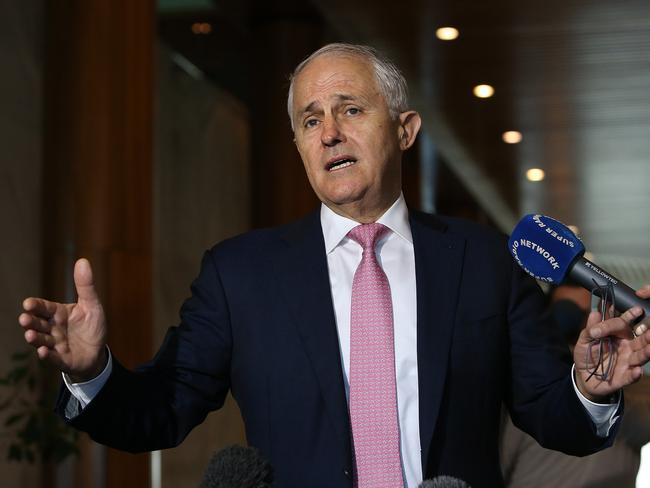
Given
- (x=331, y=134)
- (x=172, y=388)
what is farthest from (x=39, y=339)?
(x=331, y=134)

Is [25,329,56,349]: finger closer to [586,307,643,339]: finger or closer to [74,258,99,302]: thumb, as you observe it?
[74,258,99,302]: thumb

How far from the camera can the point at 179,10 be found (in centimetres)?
968

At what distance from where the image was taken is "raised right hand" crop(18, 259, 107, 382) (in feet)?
5.90

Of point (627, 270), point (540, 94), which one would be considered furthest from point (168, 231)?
point (627, 270)

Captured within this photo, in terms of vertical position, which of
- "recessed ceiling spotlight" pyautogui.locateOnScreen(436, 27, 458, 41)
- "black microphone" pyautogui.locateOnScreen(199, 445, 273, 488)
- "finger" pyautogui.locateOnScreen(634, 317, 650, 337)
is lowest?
"black microphone" pyautogui.locateOnScreen(199, 445, 273, 488)

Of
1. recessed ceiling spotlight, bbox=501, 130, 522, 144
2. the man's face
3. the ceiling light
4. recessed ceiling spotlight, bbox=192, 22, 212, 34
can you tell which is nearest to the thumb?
the man's face

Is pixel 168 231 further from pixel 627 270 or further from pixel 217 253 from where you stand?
pixel 627 270

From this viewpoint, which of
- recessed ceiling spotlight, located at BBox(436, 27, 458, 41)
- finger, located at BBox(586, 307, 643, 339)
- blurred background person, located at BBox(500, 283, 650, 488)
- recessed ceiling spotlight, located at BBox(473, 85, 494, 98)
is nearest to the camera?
finger, located at BBox(586, 307, 643, 339)

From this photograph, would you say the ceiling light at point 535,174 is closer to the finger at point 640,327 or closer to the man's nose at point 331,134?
the man's nose at point 331,134

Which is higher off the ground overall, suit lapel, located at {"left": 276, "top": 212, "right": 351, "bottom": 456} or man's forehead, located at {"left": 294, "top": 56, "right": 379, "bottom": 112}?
man's forehead, located at {"left": 294, "top": 56, "right": 379, "bottom": 112}

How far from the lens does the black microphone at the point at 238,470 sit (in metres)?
1.11

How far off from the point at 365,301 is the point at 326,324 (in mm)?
89

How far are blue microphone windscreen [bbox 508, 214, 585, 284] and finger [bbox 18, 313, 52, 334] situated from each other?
788 mm

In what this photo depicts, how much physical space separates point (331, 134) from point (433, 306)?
0.39m
